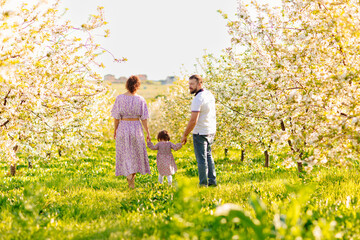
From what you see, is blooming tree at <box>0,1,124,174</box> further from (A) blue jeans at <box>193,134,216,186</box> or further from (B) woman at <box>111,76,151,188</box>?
(A) blue jeans at <box>193,134,216,186</box>

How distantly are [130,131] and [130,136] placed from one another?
0.12 m

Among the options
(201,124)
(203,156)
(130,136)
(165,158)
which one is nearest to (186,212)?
(203,156)

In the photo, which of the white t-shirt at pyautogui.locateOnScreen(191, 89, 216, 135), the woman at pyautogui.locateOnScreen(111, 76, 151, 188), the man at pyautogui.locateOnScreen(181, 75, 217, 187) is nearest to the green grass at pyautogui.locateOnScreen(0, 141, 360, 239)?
the woman at pyautogui.locateOnScreen(111, 76, 151, 188)

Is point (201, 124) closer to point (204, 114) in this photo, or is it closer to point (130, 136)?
point (204, 114)

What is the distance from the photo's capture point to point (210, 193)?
19.9 ft

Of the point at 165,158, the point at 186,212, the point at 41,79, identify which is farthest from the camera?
the point at 165,158

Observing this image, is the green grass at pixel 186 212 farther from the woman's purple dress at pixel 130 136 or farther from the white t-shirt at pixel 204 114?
the white t-shirt at pixel 204 114

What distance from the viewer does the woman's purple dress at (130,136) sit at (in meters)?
7.50

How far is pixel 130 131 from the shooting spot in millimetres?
7586

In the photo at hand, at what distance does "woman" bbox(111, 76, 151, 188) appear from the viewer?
7.50m

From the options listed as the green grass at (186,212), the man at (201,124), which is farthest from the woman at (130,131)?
the man at (201,124)

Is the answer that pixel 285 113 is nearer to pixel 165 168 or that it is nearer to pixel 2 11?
pixel 165 168

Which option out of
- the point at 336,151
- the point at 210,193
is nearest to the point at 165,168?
the point at 210,193

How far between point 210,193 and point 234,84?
4201 mm
